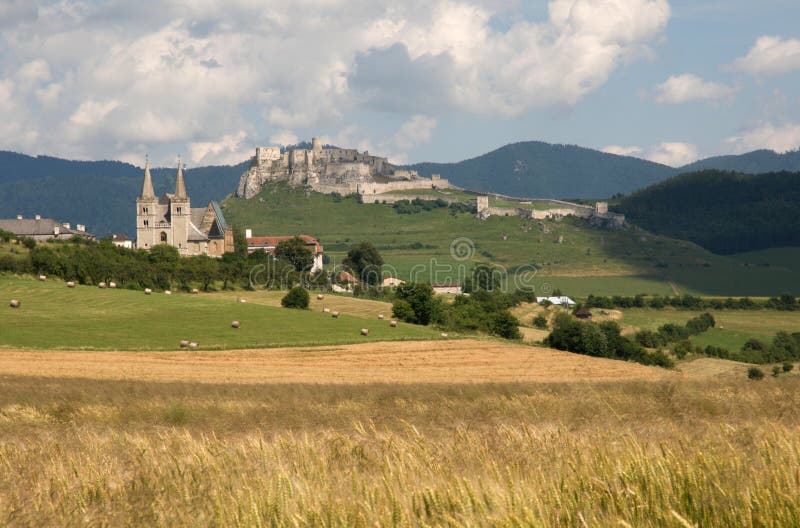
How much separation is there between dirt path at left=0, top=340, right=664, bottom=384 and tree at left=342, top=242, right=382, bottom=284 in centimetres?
8281

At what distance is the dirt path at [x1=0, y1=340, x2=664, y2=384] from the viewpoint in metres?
32.4

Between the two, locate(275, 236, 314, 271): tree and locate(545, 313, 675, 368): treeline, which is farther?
locate(275, 236, 314, 271): tree

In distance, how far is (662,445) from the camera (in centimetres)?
845

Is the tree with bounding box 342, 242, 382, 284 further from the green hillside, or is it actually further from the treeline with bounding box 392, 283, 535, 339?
the treeline with bounding box 392, 283, 535, 339

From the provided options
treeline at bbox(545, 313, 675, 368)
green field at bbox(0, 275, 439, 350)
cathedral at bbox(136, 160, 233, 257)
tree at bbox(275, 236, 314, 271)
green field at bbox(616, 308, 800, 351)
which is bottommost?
green field at bbox(616, 308, 800, 351)

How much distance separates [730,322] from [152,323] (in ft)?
257

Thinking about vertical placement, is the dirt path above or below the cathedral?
below

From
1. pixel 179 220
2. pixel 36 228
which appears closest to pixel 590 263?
pixel 179 220

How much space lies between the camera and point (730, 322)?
4213 inches

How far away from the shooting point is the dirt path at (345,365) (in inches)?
1275

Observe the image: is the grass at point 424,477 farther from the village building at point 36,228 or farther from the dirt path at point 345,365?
the village building at point 36,228

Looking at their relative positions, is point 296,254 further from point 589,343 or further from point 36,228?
point 589,343

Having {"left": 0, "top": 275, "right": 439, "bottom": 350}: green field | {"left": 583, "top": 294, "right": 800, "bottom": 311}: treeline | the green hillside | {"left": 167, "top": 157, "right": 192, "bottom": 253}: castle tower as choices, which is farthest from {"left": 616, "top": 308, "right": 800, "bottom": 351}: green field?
{"left": 167, "top": 157, "right": 192, "bottom": 253}: castle tower

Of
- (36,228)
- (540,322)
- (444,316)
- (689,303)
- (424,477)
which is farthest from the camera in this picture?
(36,228)
